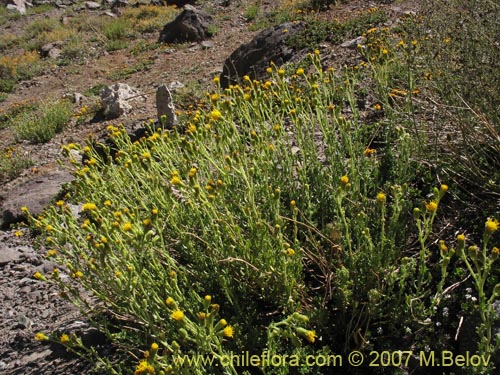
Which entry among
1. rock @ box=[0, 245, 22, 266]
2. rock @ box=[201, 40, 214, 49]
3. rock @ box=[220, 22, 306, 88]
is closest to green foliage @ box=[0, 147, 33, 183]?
rock @ box=[0, 245, 22, 266]

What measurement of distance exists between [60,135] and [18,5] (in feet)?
49.8

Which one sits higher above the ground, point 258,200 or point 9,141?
point 258,200

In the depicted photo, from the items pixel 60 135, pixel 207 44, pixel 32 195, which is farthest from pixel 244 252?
pixel 207 44

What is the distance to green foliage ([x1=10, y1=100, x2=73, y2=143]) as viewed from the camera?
328 inches

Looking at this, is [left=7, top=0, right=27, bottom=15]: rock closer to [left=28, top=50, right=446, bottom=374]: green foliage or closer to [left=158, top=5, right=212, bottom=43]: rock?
[left=158, top=5, right=212, bottom=43]: rock

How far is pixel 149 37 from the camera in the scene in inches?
524

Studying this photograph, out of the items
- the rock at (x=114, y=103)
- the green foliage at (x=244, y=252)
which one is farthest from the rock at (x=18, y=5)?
the green foliage at (x=244, y=252)

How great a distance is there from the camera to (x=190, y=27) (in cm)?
1157

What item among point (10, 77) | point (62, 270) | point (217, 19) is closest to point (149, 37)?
point (217, 19)

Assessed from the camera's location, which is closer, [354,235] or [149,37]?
[354,235]

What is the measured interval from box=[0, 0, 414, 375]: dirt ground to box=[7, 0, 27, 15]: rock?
1.23 meters

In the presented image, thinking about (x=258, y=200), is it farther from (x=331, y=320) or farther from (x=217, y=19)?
(x=217, y=19)

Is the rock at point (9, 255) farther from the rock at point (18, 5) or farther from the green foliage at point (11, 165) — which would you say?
the rock at point (18, 5)

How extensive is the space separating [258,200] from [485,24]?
7.92ft
